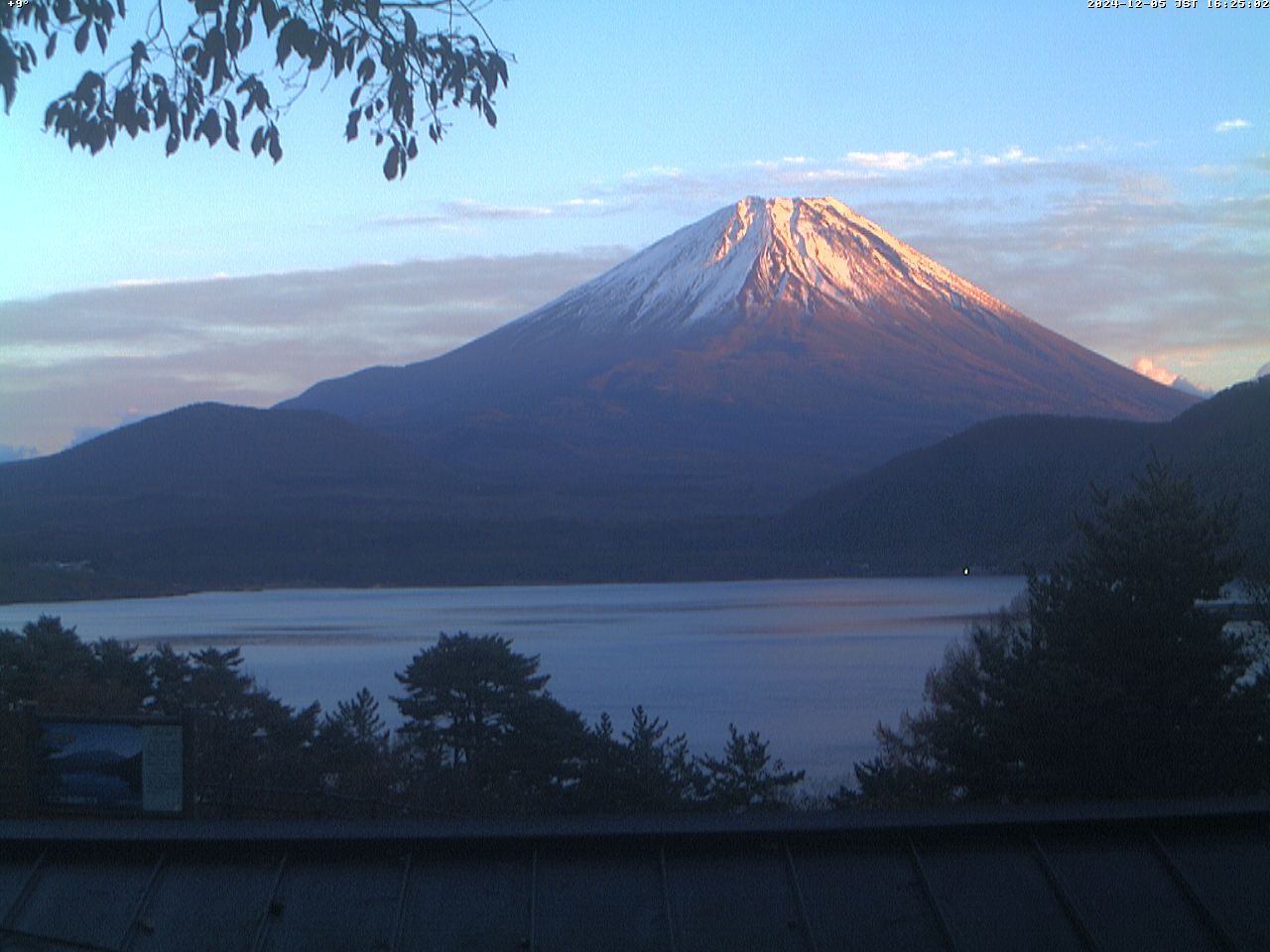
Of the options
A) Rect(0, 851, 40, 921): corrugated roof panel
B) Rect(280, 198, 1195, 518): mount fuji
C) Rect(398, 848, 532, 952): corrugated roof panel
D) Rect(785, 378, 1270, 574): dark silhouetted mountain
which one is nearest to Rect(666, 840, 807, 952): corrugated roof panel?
Rect(398, 848, 532, 952): corrugated roof panel

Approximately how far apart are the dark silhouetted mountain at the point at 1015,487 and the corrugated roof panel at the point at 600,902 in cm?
1442

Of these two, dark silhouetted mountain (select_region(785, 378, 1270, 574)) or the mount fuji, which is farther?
the mount fuji

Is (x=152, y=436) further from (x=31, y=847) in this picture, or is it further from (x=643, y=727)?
(x=31, y=847)

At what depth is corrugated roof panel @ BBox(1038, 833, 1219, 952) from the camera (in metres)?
3.93

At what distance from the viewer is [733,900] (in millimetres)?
4016

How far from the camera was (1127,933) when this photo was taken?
394cm

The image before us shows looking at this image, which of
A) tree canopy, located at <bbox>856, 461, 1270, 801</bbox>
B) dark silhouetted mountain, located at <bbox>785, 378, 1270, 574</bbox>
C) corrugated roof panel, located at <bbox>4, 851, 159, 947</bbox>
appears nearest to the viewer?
corrugated roof panel, located at <bbox>4, 851, 159, 947</bbox>

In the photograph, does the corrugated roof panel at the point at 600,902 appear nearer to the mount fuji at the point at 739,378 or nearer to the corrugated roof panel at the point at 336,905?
the corrugated roof panel at the point at 336,905

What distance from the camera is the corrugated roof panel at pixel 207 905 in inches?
156

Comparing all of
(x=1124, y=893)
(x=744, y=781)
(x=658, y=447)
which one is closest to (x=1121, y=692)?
(x=744, y=781)

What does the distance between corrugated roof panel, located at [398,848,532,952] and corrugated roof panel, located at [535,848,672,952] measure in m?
0.06

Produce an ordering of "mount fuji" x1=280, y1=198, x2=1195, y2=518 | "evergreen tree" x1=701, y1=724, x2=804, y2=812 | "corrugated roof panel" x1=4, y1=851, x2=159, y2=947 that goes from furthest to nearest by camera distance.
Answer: "mount fuji" x1=280, y1=198, x2=1195, y2=518 → "evergreen tree" x1=701, y1=724, x2=804, y2=812 → "corrugated roof panel" x1=4, y1=851, x2=159, y2=947

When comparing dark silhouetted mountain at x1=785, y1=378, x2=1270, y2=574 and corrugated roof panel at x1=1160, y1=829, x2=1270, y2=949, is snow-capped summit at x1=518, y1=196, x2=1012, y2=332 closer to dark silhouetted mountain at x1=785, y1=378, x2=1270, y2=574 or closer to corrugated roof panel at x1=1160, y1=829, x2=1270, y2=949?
dark silhouetted mountain at x1=785, y1=378, x2=1270, y2=574

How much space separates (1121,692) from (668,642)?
19935mm
